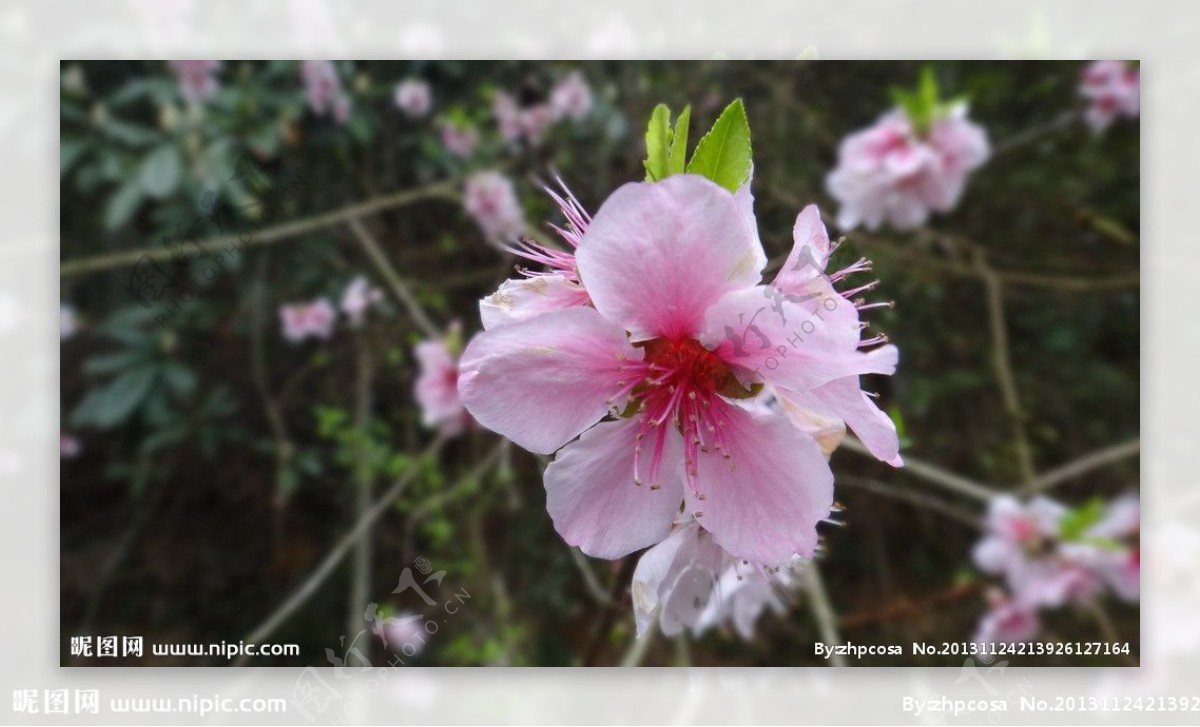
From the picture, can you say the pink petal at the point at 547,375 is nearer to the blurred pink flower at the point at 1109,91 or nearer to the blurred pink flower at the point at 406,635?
the blurred pink flower at the point at 406,635

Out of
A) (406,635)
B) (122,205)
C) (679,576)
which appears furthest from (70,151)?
(679,576)

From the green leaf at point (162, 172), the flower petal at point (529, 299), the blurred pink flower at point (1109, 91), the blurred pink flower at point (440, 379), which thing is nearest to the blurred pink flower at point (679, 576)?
the flower petal at point (529, 299)

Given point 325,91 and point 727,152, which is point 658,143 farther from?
point 325,91

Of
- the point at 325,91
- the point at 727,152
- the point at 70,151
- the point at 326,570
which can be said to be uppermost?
the point at 325,91

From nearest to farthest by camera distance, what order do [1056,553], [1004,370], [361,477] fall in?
[1056,553]
[1004,370]
[361,477]

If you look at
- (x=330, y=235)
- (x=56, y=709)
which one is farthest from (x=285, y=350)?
(x=56, y=709)

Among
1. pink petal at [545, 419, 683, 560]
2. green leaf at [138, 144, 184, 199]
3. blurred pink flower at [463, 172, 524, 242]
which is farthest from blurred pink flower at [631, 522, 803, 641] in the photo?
green leaf at [138, 144, 184, 199]
